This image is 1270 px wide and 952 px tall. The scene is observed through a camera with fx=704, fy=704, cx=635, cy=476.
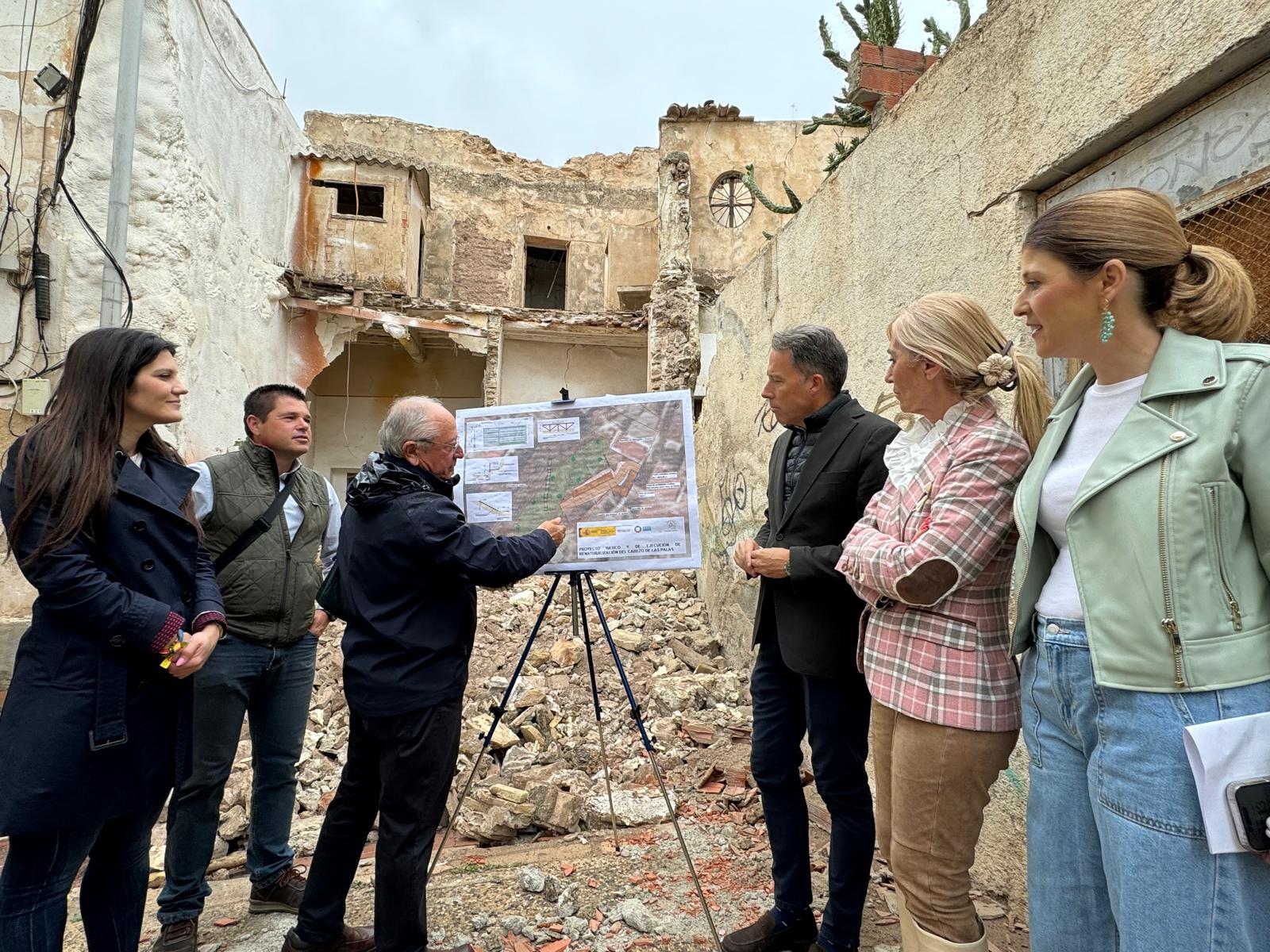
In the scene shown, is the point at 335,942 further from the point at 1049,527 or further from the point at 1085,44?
the point at 1085,44

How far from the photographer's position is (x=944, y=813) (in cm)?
160

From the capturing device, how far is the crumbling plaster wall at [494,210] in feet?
54.4

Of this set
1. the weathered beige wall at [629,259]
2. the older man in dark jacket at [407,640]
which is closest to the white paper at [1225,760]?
the older man in dark jacket at [407,640]

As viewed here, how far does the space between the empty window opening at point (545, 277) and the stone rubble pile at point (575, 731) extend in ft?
43.6

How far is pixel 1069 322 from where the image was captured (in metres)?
1.37

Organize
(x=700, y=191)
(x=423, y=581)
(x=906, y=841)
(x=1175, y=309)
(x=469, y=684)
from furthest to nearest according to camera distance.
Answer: (x=700, y=191), (x=469, y=684), (x=423, y=581), (x=906, y=841), (x=1175, y=309)

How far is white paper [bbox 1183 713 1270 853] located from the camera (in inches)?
42.7

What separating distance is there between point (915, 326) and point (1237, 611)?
0.91m

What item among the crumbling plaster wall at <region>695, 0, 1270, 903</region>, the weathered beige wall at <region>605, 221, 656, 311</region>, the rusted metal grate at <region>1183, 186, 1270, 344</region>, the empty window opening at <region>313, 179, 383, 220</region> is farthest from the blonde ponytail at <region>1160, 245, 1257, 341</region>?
the weathered beige wall at <region>605, 221, 656, 311</region>

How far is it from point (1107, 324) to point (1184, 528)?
42 cm

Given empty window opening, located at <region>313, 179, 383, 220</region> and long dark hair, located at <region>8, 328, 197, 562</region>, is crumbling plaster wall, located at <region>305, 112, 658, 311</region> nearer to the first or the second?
empty window opening, located at <region>313, 179, 383, 220</region>

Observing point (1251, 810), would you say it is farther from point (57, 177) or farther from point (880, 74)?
point (57, 177)

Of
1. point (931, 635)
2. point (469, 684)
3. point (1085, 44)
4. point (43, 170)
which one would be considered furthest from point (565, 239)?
point (931, 635)

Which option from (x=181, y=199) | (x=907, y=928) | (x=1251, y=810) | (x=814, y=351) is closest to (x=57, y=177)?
(x=181, y=199)
